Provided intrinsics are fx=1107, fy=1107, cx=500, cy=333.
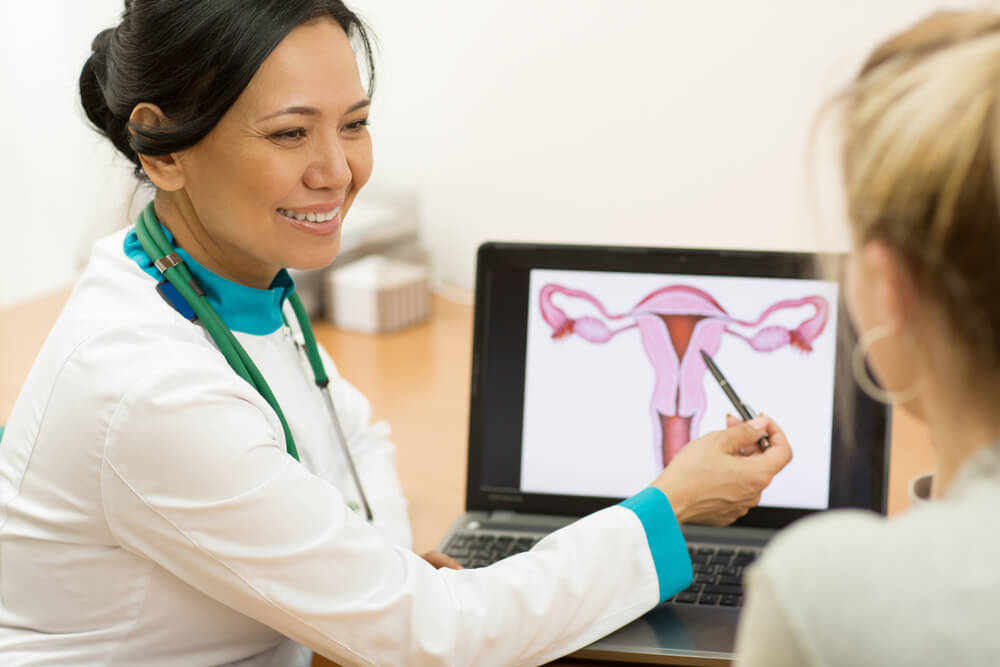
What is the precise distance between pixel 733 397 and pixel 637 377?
13cm

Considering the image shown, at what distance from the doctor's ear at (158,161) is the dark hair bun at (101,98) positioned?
0.16ft

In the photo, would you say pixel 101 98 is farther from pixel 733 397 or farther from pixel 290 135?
pixel 733 397

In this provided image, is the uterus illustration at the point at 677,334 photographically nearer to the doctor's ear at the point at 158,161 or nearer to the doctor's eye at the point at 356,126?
the doctor's eye at the point at 356,126

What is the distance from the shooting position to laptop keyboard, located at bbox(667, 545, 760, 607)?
109 centimetres

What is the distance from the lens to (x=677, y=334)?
49.9 inches

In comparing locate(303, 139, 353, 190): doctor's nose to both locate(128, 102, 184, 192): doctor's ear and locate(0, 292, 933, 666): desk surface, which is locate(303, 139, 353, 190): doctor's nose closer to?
locate(128, 102, 184, 192): doctor's ear

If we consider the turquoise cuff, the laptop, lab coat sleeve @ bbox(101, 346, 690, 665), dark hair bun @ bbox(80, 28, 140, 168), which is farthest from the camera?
the laptop

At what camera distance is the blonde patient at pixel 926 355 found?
51cm

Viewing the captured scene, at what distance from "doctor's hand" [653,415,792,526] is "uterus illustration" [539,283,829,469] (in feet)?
0.50

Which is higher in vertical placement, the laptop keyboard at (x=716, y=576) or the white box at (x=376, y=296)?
the white box at (x=376, y=296)

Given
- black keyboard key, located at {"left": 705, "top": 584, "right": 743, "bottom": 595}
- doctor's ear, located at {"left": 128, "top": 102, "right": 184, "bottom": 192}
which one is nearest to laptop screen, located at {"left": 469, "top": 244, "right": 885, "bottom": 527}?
black keyboard key, located at {"left": 705, "top": 584, "right": 743, "bottom": 595}

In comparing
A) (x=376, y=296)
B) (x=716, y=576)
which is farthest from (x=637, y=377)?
(x=376, y=296)

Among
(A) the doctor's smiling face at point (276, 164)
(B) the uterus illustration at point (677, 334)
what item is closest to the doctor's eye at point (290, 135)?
(A) the doctor's smiling face at point (276, 164)

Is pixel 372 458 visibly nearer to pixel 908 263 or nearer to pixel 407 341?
pixel 407 341
